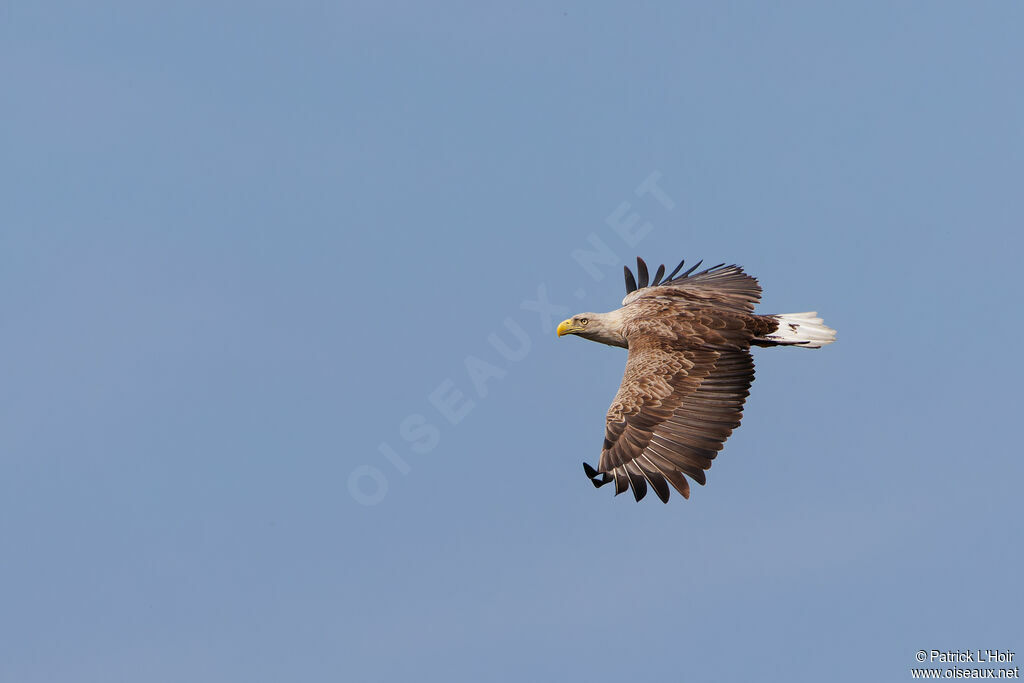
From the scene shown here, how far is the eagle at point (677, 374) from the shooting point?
17.6 meters

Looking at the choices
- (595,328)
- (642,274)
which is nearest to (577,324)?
(595,328)

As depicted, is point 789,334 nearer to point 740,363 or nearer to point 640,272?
point 740,363

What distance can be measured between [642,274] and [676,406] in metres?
5.71

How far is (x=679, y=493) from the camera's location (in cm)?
1722

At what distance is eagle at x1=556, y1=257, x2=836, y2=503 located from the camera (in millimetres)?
17625

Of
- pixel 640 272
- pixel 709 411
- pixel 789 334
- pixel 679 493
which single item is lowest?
pixel 679 493

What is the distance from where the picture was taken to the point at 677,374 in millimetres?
18766

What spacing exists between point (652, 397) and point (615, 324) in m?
2.70

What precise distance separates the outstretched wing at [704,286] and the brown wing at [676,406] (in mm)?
1805

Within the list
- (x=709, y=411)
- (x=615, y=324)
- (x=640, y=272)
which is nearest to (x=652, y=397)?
(x=709, y=411)

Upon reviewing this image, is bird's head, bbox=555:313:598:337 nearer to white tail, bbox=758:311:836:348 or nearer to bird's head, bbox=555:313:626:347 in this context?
bird's head, bbox=555:313:626:347

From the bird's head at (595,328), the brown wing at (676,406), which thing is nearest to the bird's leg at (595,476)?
the brown wing at (676,406)

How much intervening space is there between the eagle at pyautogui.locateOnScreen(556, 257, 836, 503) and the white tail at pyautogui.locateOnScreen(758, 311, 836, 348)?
16 mm

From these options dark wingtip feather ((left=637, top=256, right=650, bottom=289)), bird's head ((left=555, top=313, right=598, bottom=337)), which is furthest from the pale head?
dark wingtip feather ((left=637, top=256, right=650, bottom=289))
